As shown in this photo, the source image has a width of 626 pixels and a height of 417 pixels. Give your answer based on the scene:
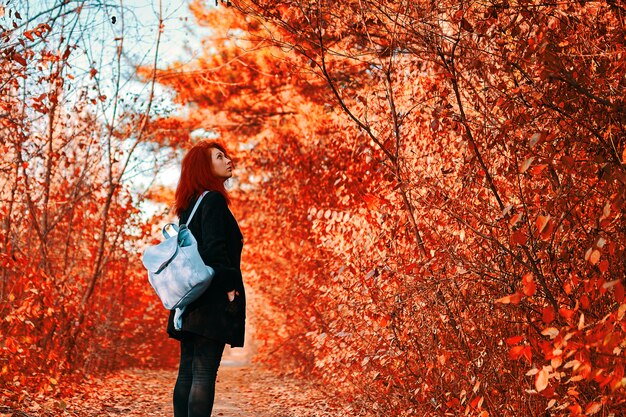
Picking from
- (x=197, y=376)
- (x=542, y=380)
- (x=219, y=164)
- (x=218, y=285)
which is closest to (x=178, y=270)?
(x=218, y=285)

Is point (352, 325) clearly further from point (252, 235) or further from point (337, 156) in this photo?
point (252, 235)

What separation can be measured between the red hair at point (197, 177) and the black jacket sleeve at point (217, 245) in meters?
0.15

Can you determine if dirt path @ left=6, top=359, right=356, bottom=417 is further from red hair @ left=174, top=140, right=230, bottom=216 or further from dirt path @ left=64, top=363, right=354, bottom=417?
red hair @ left=174, top=140, right=230, bottom=216

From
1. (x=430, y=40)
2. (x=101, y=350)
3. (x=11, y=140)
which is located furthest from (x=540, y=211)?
(x=101, y=350)

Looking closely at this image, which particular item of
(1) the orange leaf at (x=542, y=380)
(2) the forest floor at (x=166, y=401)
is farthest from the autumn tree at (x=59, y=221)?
(1) the orange leaf at (x=542, y=380)

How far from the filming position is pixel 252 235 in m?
12.7

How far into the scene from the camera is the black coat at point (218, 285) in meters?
3.42

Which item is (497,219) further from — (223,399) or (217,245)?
(223,399)

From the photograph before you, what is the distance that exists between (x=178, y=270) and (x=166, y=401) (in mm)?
5416

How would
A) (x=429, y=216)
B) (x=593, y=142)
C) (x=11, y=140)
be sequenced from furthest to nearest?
(x=11, y=140)
(x=429, y=216)
(x=593, y=142)

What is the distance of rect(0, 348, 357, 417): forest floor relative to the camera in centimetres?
655

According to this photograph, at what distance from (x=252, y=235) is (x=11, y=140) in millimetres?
6115

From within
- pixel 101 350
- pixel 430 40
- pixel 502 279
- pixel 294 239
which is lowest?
pixel 502 279

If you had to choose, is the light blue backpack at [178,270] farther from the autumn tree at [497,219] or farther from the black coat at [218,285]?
the autumn tree at [497,219]
